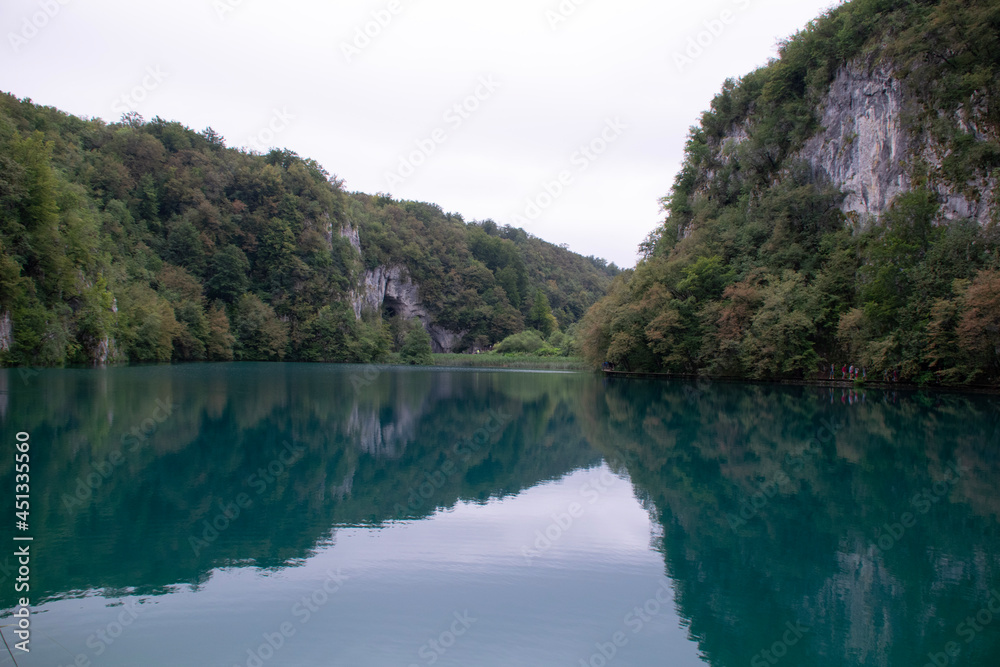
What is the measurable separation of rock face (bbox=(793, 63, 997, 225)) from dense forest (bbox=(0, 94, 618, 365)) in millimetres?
45072

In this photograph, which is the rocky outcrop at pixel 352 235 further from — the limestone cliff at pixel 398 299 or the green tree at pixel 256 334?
the green tree at pixel 256 334

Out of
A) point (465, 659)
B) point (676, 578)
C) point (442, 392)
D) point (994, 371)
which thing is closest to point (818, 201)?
point (994, 371)

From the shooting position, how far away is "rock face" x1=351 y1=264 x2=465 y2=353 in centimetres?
9556

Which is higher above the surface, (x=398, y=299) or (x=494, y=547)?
(x=398, y=299)

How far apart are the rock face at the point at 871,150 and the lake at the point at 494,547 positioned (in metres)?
22.1

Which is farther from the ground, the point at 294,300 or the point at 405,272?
the point at 405,272

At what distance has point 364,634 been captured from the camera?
534cm

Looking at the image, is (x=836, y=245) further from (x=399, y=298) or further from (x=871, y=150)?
(x=399, y=298)

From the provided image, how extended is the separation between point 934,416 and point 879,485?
39.0 ft

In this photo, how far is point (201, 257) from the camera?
7075 centimetres

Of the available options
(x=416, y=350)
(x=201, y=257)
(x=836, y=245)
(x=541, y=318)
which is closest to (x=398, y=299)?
(x=541, y=318)

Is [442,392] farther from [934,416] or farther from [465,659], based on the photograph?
[465,659]

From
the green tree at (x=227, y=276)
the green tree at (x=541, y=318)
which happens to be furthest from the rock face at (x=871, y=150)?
the green tree at (x=541, y=318)

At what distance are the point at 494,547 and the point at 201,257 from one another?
71.5 m
